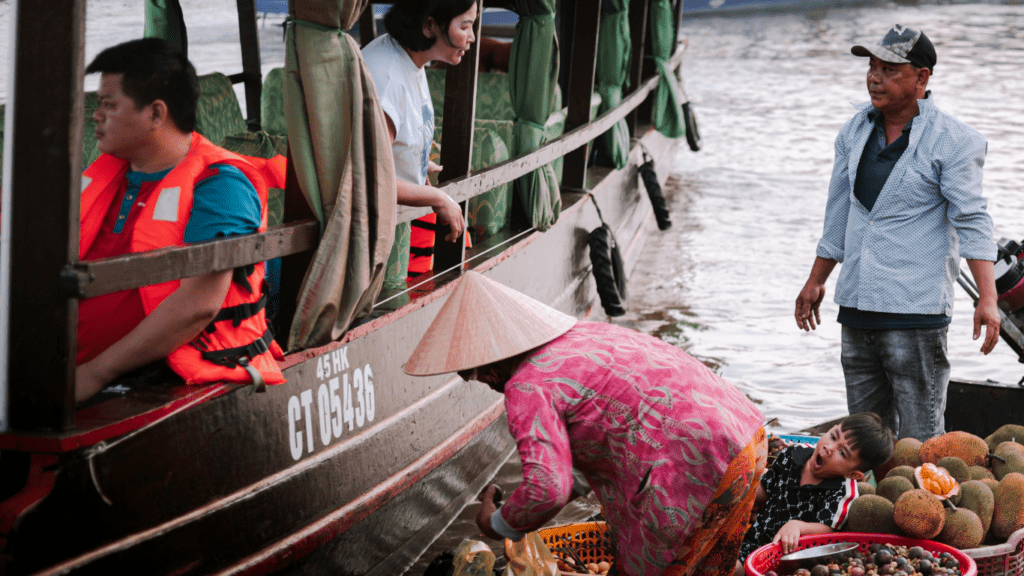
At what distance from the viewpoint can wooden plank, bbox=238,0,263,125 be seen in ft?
18.5

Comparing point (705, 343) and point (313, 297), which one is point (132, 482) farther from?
→ point (705, 343)

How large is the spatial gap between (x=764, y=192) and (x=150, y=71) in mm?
9144

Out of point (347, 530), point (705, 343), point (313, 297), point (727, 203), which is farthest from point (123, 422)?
point (727, 203)

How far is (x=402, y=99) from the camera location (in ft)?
10.1

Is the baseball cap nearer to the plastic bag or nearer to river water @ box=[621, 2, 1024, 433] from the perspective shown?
the plastic bag

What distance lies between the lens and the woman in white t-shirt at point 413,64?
10.0ft

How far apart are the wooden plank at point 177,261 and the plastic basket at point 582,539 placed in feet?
4.32

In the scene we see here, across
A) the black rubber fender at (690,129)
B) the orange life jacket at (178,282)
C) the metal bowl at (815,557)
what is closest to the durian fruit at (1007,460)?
the metal bowl at (815,557)

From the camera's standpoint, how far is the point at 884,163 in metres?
3.35

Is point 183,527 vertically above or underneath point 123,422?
underneath

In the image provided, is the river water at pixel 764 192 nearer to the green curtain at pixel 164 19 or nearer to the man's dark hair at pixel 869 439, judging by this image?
the green curtain at pixel 164 19

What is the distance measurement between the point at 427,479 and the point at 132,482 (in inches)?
60.2

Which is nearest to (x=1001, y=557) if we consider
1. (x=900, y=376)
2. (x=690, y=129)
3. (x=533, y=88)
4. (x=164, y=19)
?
(x=900, y=376)

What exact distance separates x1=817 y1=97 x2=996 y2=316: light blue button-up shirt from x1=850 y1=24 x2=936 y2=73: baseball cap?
0.51 feet
